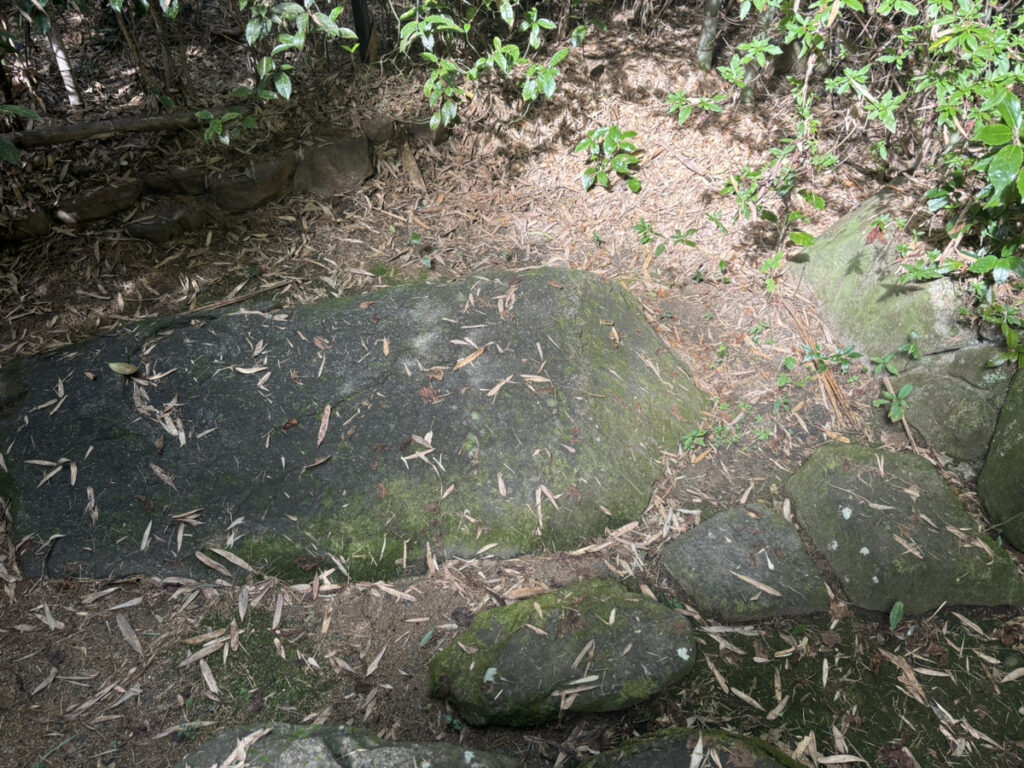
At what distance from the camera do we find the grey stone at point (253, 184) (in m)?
3.62

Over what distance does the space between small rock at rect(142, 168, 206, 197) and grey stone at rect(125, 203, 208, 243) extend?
0.09m

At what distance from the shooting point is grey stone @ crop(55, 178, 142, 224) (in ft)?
11.1

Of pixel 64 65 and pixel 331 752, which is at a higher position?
pixel 64 65

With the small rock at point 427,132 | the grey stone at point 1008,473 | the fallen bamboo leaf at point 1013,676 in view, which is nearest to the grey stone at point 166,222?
the small rock at point 427,132

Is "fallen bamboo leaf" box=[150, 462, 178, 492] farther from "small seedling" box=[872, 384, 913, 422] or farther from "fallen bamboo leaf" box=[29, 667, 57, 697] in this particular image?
"small seedling" box=[872, 384, 913, 422]

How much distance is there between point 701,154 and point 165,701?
4144 millimetres

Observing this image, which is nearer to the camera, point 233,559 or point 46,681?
point 46,681

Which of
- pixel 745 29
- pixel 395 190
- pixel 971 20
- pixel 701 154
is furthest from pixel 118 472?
pixel 745 29

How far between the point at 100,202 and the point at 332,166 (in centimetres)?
131

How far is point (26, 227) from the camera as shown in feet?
10.9

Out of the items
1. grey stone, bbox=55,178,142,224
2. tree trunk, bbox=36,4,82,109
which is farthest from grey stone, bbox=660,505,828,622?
tree trunk, bbox=36,4,82,109

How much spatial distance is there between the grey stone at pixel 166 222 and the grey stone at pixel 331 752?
2747 mm

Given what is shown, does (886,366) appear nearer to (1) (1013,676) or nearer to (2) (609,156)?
(1) (1013,676)

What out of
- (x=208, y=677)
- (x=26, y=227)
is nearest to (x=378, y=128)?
(x=26, y=227)
